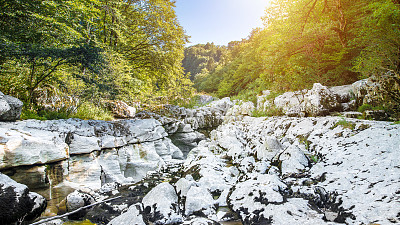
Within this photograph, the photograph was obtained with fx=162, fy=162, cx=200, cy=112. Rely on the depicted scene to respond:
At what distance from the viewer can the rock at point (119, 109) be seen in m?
9.24

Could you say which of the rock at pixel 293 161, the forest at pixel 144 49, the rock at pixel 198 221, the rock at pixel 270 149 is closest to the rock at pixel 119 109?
the forest at pixel 144 49

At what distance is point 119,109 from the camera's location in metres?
9.35

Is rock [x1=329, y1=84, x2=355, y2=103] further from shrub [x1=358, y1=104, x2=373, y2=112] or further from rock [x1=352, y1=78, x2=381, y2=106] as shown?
shrub [x1=358, y1=104, x2=373, y2=112]

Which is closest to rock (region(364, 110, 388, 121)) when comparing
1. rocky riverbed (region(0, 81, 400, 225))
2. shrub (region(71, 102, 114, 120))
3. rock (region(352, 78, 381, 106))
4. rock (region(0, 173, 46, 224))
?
rocky riverbed (region(0, 81, 400, 225))

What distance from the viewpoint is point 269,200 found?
264 centimetres

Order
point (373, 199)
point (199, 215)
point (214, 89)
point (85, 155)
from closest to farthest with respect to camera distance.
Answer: point (373, 199) → point (199, 215) → point (85, 155) → point (214, 89)

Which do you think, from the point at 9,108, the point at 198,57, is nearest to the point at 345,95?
the point at 9,108

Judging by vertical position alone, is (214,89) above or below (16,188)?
above

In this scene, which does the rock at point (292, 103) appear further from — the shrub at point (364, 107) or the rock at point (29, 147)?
the rock at point (29, 147)

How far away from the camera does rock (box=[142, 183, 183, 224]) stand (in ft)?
9.17

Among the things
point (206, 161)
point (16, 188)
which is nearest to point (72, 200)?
point (16, 188)

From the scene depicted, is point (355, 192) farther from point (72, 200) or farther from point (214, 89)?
point (214, 89)

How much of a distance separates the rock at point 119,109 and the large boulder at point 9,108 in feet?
14.8

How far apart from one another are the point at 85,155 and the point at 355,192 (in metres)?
6.89
